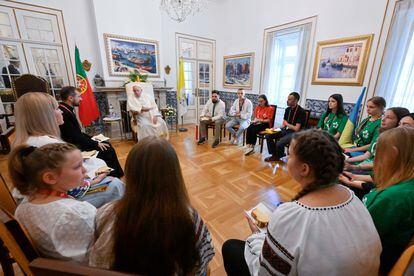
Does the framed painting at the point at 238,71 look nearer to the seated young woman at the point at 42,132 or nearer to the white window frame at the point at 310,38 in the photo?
the white window frame at the point at 310,38

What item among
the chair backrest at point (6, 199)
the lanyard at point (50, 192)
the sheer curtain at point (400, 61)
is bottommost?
the chair backrest at point (6, 199)

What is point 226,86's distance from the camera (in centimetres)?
611

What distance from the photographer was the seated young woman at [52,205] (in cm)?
73

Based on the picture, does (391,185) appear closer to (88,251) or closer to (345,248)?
(345,248)

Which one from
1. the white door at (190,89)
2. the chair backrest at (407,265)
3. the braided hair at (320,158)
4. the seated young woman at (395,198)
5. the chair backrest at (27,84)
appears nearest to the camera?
the chair backrest at (407,265)

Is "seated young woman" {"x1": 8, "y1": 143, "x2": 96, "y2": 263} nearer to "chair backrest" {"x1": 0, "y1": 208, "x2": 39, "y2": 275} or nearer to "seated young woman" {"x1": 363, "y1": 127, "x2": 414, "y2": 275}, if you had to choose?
→ "chair backrest" {"x1": 0, "y1": 208, "x2": 39, "y2": 275}

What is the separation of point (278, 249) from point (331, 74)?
4047mm

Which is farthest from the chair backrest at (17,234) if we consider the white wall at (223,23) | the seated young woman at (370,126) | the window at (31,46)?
the window at (31,46)

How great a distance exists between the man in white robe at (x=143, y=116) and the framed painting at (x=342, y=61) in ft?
11.6

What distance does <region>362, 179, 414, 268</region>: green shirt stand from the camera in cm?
81

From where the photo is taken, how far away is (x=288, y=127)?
3506mm

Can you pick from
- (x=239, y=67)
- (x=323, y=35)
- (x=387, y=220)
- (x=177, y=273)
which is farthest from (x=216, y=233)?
(x=239, y=67)

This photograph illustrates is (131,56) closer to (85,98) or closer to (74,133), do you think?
(85,98)

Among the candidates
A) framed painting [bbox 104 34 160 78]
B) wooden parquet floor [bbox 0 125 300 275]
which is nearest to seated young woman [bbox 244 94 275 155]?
wooden parquet floor [bbox 0 125 300 275]
